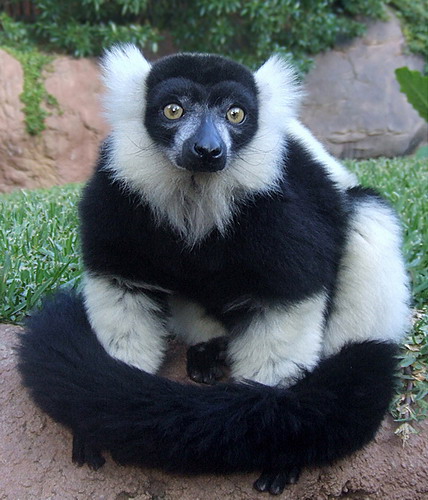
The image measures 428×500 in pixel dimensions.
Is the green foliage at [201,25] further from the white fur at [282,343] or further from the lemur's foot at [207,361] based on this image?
the white fur at [282,343]

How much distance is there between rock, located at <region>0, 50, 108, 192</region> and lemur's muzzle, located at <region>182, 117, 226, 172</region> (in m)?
5.71

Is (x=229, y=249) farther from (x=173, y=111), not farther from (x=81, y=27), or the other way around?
(x=81, y=27)

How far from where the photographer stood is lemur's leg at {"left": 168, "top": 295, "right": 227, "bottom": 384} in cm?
291

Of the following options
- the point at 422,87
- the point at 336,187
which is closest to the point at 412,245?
the point at 336,187

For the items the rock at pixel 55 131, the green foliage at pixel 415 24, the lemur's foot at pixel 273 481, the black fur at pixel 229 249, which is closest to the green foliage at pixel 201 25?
the rock at pixel 55 131

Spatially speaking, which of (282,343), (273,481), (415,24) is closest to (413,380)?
(282,343)

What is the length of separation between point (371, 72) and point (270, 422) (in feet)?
25.6

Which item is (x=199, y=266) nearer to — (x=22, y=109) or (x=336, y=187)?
(x=336, y=187)

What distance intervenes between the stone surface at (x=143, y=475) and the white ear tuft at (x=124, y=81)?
1199 mm

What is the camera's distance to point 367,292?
2.90m

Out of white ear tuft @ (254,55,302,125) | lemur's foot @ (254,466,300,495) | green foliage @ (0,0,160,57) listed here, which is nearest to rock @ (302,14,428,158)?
green foliage @ (0,0,160,57)

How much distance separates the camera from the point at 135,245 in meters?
2.68

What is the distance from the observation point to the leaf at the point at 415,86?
22.5 feet

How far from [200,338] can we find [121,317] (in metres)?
0.46
